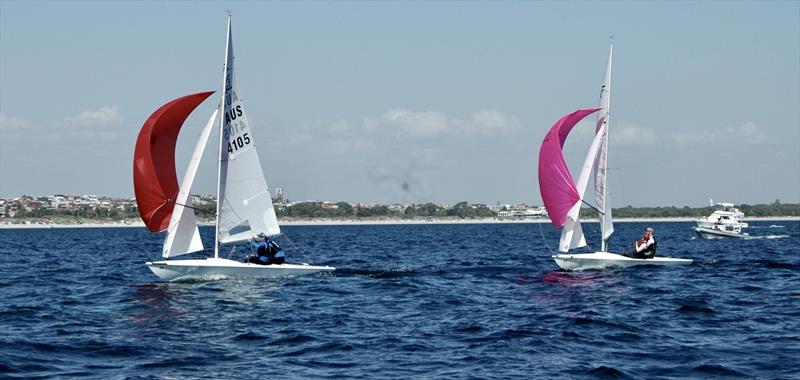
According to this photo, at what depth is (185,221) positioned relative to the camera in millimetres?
31672

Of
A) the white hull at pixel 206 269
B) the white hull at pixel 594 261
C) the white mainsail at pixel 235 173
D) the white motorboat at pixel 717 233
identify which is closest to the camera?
the white hull at pixel 206 269

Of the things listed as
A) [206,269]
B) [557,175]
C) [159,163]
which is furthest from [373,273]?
[159,163]

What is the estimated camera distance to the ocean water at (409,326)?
59.2 feet

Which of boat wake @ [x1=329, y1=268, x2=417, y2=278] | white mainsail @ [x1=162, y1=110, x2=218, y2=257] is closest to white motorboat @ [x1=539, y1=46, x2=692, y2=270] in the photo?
boat wake @ [x1=329, y1=268, x2=417, y2=278]

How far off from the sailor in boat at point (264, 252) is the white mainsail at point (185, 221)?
1.92 meters

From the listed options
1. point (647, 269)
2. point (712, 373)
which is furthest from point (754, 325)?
point (647, 269)

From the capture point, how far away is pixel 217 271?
31422 millimetres

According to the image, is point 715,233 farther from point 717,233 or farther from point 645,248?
point 645,248

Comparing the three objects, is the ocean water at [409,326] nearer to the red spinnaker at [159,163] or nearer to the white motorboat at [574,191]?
the white motorboat at [574,191]

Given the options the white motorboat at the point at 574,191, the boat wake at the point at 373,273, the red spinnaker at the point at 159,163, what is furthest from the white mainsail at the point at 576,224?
the red spinnaker at the point at 159,163

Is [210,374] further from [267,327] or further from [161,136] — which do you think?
[161,136]

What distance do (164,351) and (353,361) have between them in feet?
12.5

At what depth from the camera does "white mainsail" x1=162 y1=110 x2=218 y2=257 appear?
31.4 metres

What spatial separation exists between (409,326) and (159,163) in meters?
11.9
